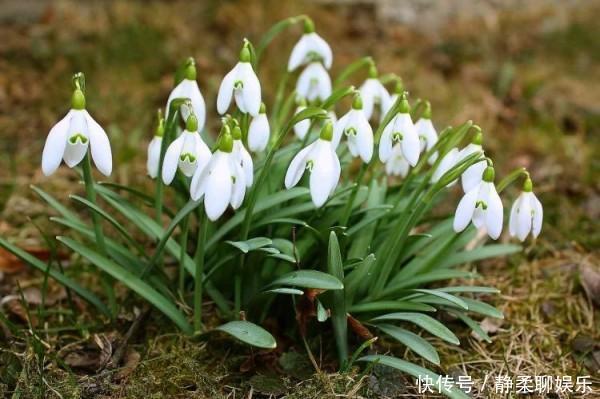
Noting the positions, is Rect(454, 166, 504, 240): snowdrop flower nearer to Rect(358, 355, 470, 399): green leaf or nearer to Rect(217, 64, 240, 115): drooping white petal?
Rect(358, 355, 470, 399): green leaf

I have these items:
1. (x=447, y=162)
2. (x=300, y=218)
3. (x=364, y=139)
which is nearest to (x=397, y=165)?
(x=447, y=162)

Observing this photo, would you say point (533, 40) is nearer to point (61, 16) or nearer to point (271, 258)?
point (61, 16)

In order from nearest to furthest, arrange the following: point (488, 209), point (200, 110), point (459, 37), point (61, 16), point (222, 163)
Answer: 1. point (222, 163)
2. point (488, 209)
3. point (200, 110)
4. point (61, 16)
5. point (459, 37)

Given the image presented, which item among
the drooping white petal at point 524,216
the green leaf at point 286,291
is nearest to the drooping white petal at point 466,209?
the drooping white petal at point 524,216

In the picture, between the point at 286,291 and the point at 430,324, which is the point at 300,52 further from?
the point at 430,324

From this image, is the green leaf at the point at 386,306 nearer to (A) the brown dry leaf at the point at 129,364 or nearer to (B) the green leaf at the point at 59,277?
(A) the brown dry leaf at the point at 129,364

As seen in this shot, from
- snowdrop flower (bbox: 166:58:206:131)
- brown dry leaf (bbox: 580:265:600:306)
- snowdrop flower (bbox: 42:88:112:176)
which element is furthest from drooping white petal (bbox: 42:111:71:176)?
brown dry leaf (bbox: 580:265:600:306)

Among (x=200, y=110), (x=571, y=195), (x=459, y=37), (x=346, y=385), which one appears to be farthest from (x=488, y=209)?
(x=459, y=37)
